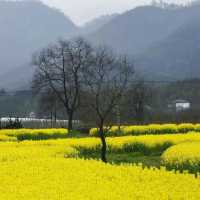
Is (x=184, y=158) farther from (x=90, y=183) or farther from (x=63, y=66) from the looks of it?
(x=63, y=66)

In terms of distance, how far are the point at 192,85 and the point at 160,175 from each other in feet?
321

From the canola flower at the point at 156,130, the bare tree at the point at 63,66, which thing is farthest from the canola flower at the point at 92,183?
the bare tree at the point at 63,66

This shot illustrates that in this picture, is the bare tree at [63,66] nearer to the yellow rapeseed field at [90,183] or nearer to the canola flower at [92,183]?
the yellow rapeseed field at [90,183]

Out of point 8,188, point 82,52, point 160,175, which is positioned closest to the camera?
point 8,188

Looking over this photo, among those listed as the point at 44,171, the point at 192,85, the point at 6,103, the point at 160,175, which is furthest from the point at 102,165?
the point at 6,103

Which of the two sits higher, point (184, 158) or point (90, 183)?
point (184, 158)

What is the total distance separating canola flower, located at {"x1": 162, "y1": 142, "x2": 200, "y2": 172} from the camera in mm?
16534

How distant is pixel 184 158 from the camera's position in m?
17.9

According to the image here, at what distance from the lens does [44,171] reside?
13.8 metres

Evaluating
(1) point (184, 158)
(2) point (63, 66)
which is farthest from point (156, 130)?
(1) point (184, 158)

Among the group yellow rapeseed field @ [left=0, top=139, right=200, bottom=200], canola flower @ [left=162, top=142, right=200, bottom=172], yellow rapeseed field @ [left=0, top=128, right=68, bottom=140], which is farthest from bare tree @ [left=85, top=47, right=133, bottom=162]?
yellow rapeseed field @ [left=0, top=139, right=200, bottom=200]

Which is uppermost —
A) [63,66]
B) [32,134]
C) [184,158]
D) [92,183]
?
[63,66]

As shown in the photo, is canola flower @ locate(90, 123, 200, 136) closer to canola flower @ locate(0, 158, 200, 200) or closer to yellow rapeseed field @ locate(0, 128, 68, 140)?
yellow rapeseed field @ locate(0, 128, 68, 140)

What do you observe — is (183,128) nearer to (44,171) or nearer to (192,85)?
(44,171)
